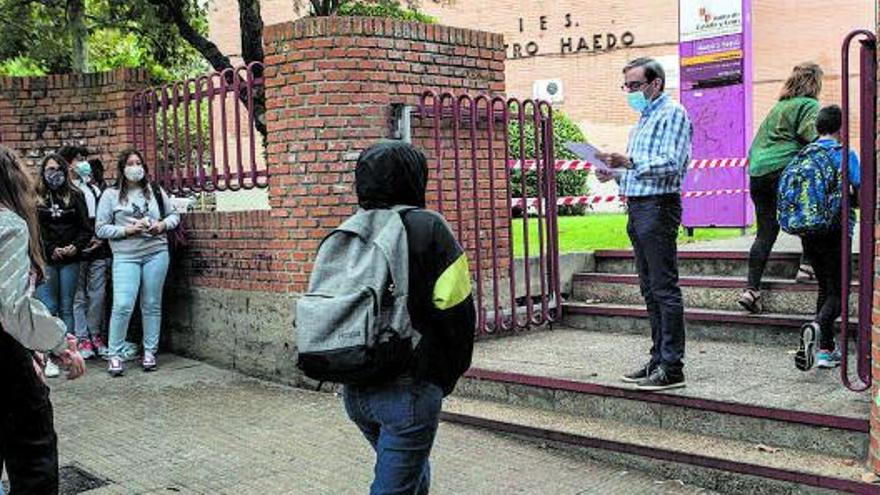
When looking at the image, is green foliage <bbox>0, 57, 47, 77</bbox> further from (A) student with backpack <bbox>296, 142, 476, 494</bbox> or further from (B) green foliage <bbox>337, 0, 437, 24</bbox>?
(A) student with backpack <bbox>296, 142, 476, 494</bbox>

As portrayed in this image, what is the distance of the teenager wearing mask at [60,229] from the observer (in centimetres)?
753

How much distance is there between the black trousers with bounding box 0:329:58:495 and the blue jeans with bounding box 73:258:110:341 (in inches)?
186

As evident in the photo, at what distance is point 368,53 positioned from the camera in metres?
6.91

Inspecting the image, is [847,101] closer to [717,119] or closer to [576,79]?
[717,119]

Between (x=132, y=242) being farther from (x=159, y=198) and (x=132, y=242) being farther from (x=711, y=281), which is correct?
(x=711, y=281)

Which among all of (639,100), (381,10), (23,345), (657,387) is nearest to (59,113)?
(381,10)

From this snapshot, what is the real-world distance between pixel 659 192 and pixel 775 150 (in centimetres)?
176

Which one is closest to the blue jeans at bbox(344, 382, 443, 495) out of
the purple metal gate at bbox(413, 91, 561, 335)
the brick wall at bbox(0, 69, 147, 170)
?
the purple metal gate at bbox(413, 91, 561, 335)

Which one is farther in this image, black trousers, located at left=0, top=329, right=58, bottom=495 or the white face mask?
the white face mask

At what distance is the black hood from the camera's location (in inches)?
125

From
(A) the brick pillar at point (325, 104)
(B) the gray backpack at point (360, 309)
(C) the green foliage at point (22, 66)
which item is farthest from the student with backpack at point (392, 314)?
(C) the green foliage at point (22, 66)

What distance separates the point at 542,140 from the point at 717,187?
388 cm

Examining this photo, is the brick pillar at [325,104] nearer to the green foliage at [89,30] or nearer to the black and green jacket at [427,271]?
the green foliage at [89,30]

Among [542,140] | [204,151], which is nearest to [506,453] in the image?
[542,140]
